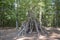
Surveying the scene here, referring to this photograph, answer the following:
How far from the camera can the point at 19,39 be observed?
547 centimetres

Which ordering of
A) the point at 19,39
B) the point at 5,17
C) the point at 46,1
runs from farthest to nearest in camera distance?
the point at 5,17
the point at 46,1
the point at 19,39

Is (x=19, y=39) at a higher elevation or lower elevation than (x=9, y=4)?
lower

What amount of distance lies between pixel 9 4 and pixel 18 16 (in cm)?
129

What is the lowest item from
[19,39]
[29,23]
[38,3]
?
[19,39]

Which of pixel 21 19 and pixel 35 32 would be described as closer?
pixel 35 32

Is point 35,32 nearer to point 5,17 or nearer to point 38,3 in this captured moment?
point 38,3

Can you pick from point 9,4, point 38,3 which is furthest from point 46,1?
point 9,4

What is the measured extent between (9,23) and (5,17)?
0.56m

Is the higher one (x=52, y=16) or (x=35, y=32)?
(x=52, y=16)

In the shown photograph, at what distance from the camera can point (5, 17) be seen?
30.8 feet

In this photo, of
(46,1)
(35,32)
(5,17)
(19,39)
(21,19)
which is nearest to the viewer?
(19,39)

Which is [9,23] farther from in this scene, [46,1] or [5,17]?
[46,1]

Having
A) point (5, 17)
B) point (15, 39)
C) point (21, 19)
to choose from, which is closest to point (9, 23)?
point (5, 17)

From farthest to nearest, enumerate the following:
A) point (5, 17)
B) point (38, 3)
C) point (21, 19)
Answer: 1. point (5, 17)
2. point (21, 19)
3. point (38, 3)
